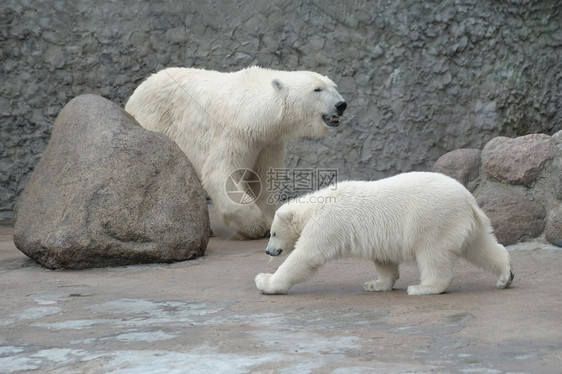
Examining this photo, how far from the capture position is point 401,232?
4.33 metres

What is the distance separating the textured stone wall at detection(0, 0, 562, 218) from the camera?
8.62 m

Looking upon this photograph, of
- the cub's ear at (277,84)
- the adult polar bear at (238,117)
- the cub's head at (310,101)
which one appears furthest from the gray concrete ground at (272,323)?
the cub's ear at (277,84)

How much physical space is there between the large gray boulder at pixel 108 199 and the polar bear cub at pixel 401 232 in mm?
1463

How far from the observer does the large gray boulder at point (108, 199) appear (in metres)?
5.52

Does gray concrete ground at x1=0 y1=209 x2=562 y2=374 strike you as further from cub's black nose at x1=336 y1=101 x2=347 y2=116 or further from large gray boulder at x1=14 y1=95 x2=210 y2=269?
cub's black nose at x1=336 y1=101 x2=347 y2=116

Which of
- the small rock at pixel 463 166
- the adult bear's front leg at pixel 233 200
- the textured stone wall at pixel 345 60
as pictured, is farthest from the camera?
the textured stone wall at pixel 345 60

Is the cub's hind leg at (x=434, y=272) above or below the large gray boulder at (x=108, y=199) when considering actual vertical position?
below

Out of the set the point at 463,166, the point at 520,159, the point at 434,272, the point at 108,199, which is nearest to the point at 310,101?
the point at 463,166

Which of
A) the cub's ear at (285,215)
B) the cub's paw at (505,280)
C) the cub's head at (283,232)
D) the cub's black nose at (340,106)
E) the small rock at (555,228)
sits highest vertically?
the cub's black nose at (340,106)

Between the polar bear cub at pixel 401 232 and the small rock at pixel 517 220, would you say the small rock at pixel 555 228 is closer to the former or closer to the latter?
the small rock at pixel 517 220

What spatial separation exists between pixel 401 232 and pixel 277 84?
2.64 m

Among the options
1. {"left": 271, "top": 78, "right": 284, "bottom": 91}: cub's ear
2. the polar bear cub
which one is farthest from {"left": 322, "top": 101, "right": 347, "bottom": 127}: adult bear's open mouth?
the polar bear cub

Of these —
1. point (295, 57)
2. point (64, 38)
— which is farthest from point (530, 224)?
point (64, 38)

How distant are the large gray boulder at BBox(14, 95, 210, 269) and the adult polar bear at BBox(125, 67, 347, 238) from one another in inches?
30.0
